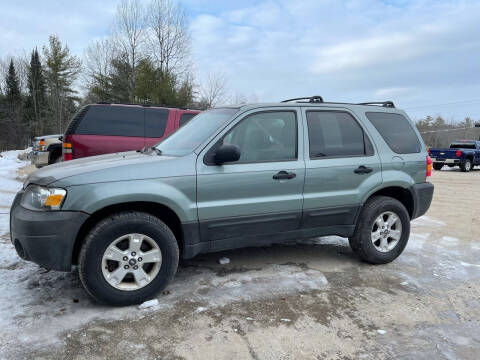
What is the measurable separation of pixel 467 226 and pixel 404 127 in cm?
329

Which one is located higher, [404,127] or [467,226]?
[404,127]

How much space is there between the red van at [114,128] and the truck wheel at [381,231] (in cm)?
448

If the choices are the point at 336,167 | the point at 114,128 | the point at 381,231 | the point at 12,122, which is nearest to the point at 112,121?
the point at 114,128

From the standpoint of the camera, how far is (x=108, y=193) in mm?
3096

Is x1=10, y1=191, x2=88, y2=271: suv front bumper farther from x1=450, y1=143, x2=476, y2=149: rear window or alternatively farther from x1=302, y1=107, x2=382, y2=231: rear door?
x1=450, y1=143, x2=476, y2=149: rear window

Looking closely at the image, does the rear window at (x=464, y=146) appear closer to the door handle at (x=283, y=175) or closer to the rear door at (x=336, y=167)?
the rear door at (x=336, y=167)

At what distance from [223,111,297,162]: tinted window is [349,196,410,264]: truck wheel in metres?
1.24

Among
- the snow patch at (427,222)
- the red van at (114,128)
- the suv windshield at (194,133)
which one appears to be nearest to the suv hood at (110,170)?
the suv windshield at (194,133)

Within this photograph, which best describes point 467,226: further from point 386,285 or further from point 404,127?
point 386,285

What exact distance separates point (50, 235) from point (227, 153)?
162 cm

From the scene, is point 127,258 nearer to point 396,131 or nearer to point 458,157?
point 396,131

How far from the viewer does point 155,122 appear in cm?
738

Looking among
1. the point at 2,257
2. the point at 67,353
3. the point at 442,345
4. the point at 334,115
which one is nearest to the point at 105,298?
the point at 67,353

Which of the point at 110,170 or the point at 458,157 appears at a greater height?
the point at 110,170
